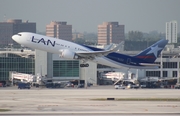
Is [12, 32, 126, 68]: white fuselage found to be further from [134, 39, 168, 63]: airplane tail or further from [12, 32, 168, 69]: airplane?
[134, 39, 168, 63]: airplane tail

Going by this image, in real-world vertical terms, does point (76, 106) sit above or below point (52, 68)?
below

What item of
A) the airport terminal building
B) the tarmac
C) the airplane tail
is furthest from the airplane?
the airport terminal building

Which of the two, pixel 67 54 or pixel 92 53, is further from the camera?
pixel 92 53

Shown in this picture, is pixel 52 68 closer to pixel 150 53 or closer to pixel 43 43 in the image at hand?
pixel 150 53

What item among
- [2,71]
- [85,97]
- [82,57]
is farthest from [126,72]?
[85,97]

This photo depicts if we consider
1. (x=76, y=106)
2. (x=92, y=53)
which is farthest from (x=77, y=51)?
(x=76, y=106)

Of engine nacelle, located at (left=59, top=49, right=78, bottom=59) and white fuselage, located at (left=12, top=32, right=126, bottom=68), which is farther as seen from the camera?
engine nacelle, located at (left=59, top=49, right=78, bottom=59)

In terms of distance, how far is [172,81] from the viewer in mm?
125938

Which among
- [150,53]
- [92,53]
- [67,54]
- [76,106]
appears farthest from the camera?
[150,53]

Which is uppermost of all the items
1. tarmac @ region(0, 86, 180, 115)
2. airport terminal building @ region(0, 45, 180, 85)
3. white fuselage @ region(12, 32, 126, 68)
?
white fuselage @ region(12, 32, 126, 68)

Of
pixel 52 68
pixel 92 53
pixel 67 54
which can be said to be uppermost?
pixel 92 53

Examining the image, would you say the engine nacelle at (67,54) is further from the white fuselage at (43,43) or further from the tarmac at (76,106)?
the tarmac at (76,106)

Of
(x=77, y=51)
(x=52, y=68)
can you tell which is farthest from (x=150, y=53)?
(x=52, y=68)

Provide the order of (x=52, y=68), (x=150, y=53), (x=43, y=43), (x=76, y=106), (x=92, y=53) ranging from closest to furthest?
(x=76, y=106) < (x=43, y=43) < (x=92, y=53) < (x=150, y=53) < (x=52, y=68)
